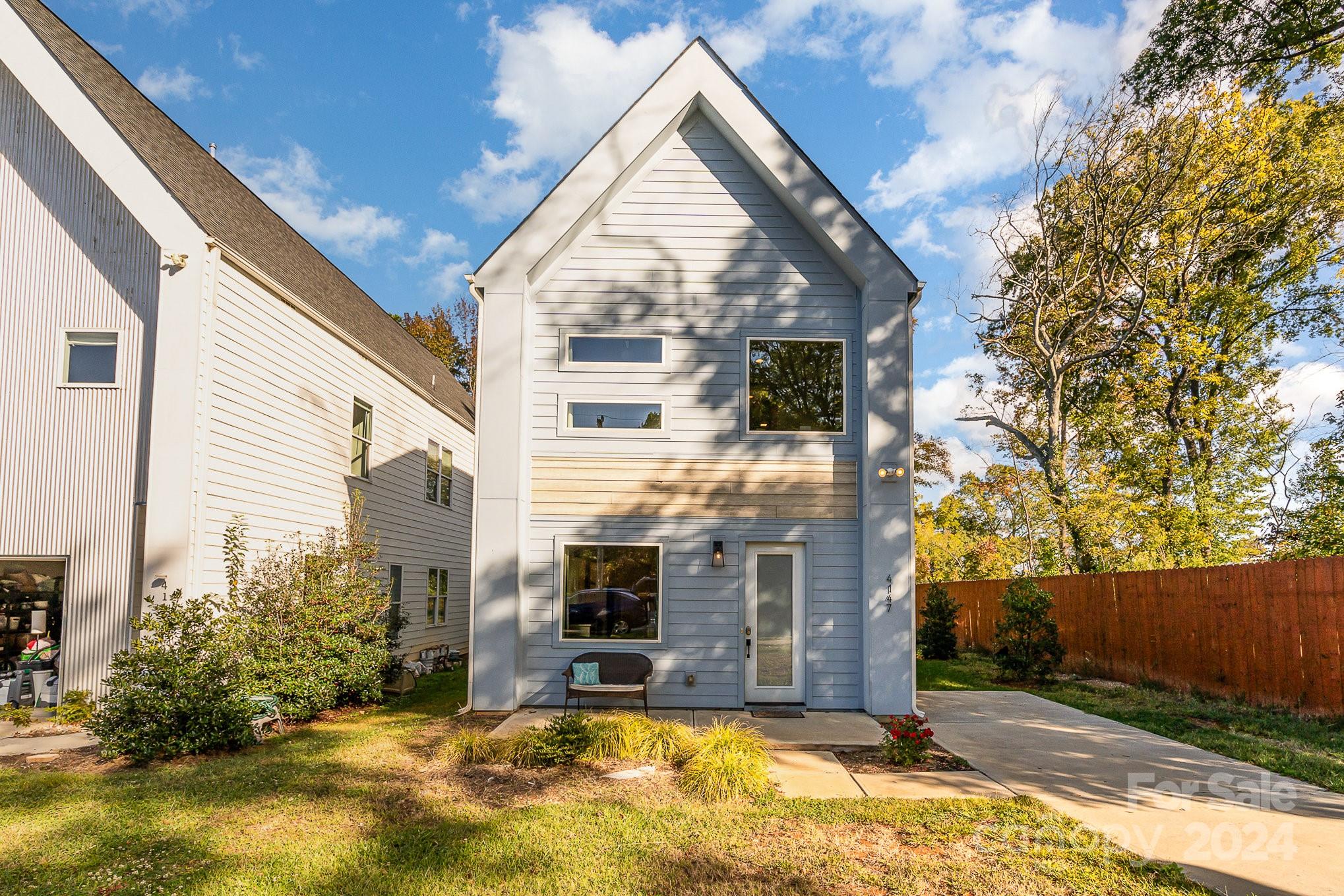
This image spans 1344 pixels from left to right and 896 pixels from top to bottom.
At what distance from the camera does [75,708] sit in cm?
919

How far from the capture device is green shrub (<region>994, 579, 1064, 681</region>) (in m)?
14.0

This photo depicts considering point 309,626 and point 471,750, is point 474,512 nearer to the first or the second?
point 309,626

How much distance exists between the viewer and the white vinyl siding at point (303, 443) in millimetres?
9969

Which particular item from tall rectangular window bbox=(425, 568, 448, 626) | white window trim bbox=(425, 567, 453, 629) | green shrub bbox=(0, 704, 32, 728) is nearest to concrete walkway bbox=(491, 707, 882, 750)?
green shrub bbox=(0, 704, 32, 728)

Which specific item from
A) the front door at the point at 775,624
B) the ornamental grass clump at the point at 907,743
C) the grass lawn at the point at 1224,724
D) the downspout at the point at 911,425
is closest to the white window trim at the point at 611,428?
the front door at the point at 775,624

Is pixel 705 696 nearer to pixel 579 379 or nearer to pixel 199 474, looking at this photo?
pixel 579 379

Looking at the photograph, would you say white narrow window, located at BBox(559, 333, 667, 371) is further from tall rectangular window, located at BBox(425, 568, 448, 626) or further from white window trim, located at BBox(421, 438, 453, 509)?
tall rectangular window, located at BBox(425, 568, 448, 626)

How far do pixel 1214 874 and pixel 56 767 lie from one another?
9.69 m

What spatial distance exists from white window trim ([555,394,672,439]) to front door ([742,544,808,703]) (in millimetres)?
2052

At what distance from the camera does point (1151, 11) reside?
14.5 metres

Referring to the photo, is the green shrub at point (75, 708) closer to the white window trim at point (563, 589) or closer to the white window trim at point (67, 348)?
the white window trim at point (67, 348)

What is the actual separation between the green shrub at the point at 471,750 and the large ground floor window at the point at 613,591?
2.68 meters

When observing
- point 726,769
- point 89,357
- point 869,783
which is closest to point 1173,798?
point 869,783

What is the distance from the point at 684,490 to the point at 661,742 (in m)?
3.67
